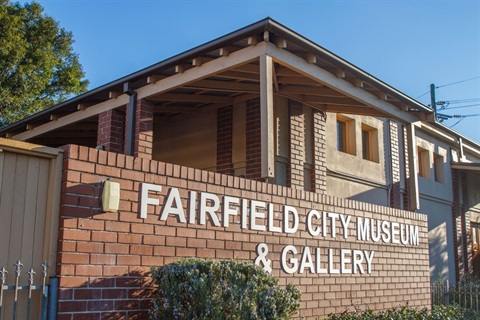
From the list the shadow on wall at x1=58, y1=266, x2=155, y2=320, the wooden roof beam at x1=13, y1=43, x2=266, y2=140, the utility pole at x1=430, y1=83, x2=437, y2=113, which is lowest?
the shadow on wall at x1=58, y1=266, x2=155, y2=320

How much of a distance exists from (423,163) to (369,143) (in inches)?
146

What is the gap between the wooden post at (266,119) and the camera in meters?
7.67

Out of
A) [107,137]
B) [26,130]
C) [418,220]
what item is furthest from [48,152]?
[26,130]

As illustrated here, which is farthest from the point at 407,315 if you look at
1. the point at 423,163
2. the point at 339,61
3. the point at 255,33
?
the point at 423,163

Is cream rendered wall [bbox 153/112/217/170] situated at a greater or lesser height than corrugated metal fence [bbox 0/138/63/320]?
greater

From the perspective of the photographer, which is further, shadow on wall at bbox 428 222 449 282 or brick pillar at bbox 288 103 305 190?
shadow on wall at bbox 428 222 449 282

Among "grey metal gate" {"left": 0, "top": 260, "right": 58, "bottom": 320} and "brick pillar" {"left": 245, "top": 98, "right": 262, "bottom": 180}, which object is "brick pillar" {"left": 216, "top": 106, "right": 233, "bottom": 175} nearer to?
"brick pillar" {"left": 245, "top": 98, "right": 262, "bottom": 180}

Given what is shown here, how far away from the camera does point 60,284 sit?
5.12 metres

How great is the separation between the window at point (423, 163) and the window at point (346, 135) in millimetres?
4755

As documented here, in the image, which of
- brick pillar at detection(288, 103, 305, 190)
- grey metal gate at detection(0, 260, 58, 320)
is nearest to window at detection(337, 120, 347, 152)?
brick pillar at detection(288, 103, 305, 190)

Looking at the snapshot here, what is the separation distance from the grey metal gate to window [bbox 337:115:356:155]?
9665mm

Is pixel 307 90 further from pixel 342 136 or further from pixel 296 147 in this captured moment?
pixel 342 136

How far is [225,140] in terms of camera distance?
37.5 ft

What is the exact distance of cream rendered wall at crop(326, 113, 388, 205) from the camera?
41.9ft
